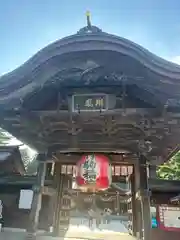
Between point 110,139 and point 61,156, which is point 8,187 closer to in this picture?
point 61,156

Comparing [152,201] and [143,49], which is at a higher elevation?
[143,49]

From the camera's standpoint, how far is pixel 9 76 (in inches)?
184

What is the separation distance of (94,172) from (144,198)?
4.21 feet

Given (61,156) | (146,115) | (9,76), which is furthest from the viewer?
(61,156)

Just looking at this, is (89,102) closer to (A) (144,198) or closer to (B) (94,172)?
(B) (94,172)

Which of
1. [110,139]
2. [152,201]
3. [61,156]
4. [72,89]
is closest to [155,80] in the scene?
[72,89]

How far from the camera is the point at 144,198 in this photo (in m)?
5.39

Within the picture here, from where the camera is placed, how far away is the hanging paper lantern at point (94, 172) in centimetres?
533

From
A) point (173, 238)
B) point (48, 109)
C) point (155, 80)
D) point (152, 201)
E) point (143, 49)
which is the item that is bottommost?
point (173, 238)

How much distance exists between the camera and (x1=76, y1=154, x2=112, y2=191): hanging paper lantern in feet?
17.5

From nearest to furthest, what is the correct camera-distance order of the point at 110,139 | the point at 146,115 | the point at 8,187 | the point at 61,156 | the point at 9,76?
the point at 146,115 < the point at 9,76 < the point at 110,139 < the point at 61,156 < the point at 8,187

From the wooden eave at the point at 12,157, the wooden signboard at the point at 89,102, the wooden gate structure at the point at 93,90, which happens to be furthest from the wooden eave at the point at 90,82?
the wooden eave at the point at 12,157

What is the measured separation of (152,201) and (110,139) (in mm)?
2292

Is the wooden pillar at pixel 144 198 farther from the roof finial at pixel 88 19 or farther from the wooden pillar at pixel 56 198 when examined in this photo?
the roof finial at pixel 88 19
